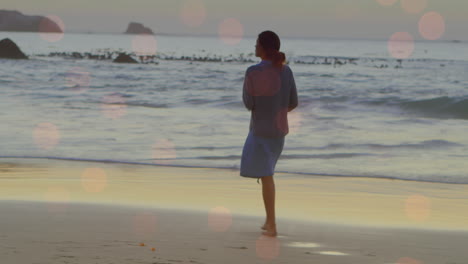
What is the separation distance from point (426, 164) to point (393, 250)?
628 centimetres

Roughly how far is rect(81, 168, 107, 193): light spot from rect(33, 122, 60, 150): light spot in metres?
2.81

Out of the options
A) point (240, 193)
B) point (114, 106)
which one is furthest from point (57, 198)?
point (114, 106)

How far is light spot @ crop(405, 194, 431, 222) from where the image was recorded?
7.51m

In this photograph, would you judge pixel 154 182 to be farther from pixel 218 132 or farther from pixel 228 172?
pixel 218 132

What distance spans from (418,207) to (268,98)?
2461mm

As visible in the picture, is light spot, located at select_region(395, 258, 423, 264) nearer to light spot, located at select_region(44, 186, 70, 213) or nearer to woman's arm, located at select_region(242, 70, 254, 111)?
woman's arm, located at select_region(242, 70, 254, 111)

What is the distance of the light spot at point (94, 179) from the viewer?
28.9 ft

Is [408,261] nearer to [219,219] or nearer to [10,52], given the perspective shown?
[219,219]

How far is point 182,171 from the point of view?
10.7 meters

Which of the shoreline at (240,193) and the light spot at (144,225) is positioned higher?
the shoreline at (240,193)

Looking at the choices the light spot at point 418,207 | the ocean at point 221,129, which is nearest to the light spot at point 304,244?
the light spot at point 418,207

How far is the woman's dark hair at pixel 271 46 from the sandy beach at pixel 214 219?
1399 mm

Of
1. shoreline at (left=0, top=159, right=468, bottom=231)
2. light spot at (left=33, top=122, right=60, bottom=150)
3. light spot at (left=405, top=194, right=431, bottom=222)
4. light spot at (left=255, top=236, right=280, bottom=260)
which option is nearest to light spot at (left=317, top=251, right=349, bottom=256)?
light spot at (left=255, top=236, right=280, bottom=260)

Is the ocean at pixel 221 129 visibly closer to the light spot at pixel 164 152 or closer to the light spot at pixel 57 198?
the light spot at pixel 164 152
